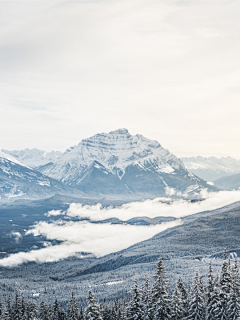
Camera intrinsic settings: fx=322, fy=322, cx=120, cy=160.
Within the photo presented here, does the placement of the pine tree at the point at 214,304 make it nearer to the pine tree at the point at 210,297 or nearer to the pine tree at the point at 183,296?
the pine tree at the point at 210,297

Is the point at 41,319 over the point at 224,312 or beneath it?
beneath

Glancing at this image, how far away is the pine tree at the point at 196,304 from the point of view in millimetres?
70000

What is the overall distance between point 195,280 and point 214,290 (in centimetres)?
449

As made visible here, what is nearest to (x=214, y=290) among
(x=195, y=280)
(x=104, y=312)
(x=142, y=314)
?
(x=195, y=280)

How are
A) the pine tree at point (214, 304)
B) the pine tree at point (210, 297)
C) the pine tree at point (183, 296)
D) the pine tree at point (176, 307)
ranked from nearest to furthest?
the pine tree at point (214, 304)
the pine tree at point (210, 297)
the pine tree at point (176, 307)
the pine tree at point (183, 296)

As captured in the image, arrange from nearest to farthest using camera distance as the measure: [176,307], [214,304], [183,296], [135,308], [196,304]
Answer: [214,304], [196,304], [176,307], [135,308], [183,296]

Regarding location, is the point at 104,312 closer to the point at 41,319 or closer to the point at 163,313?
the point at 41,319

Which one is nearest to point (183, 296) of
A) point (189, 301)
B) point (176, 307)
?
point (189, 301)

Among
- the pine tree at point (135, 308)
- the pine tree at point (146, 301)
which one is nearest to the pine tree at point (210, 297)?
the pine tree at point (146, 301)

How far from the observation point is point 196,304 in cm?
7075

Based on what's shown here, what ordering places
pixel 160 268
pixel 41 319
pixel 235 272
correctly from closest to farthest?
pixel 160 268, pixel 235 272, pixel 41 319

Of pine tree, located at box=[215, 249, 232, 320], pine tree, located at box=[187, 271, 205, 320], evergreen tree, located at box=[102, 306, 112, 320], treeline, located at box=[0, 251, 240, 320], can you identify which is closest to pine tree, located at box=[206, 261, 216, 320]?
treeline, located at box=[0, 251, 240, 320]

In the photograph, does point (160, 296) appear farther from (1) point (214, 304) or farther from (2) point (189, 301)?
(2) point (189, 301)

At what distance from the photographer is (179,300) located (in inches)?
2822
